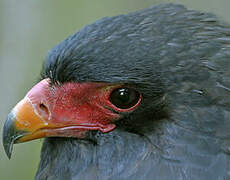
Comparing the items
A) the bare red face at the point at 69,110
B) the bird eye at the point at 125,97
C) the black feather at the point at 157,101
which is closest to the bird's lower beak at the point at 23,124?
the bare red face at the point at 69,110

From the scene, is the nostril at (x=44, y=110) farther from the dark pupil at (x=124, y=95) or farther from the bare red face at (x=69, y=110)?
the dark pupil at (x=124, y=95)

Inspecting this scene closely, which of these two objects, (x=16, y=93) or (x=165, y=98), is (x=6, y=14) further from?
(x=165, y=98)

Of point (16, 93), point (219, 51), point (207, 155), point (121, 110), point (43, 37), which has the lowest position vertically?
point (16, 93)

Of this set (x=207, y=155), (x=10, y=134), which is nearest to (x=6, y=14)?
(x=10, y=134)

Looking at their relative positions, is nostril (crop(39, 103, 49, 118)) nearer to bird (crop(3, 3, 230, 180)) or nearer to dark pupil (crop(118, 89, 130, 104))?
bird (crop(3, 3, 230, 180))

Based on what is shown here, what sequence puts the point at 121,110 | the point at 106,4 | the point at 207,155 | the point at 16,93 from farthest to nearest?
1. the point at 106,4
2. the point at 16,93
3. the point at 121,110
4. the point at 207,155

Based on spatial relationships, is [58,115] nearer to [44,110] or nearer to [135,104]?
[44,110]

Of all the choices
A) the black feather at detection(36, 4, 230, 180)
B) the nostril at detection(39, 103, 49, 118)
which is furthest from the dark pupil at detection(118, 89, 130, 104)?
the nostril at detection(39, 103, 49, 118)
